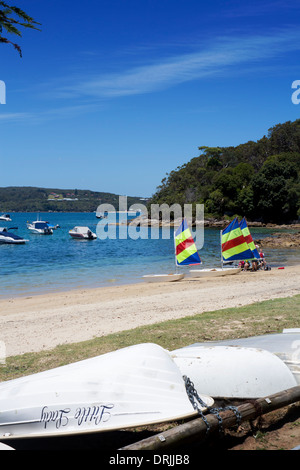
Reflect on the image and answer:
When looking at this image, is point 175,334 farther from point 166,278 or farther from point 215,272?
point 215,272

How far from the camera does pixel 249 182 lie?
84.6 m

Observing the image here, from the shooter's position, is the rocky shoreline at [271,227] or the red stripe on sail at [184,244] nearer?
the red stripe on sail at [184,244]

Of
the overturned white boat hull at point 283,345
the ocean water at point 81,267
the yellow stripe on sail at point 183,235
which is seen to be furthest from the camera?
the ocean water at point 81,267

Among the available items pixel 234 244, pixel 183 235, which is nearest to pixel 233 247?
pixel 234 244

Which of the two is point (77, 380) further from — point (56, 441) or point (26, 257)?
point (26, 257)

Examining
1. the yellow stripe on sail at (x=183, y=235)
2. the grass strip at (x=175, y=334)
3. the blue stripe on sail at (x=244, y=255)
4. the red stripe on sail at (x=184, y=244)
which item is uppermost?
the yellow stripe on sail at (x=183, y=235)

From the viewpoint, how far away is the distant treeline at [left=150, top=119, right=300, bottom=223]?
7600 cm

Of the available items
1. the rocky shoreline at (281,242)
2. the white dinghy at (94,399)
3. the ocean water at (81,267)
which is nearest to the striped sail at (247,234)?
the ocean water at (81,267)

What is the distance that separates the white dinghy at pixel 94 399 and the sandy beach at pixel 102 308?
4730 mm

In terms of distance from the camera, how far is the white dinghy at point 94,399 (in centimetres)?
421

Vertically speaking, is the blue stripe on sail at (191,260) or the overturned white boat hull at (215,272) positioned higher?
the blue stripe on sail at (191,260)

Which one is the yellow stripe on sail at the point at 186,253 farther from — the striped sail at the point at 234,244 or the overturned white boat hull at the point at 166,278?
the striped sail at the point at 234,244

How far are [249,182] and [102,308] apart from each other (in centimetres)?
7431
